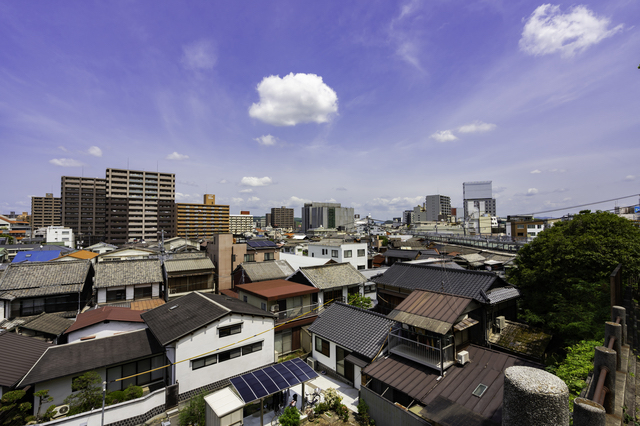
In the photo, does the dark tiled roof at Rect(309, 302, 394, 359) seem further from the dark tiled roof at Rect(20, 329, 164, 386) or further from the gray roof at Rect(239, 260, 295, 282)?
the gray roof at Rect(239, 260, 295, 282)

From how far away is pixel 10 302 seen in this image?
24.9 metres

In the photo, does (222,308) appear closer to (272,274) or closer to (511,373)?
(272,274)

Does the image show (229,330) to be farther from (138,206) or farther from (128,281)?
(138,206)

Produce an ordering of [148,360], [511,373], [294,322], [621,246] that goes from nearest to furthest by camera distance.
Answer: [511,373], [621,246], [148,360], [294,322]

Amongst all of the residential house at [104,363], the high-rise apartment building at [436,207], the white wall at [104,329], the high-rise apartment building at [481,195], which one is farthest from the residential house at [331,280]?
the high-rise apartment building at [481,195]

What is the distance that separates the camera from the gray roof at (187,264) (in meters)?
33.8

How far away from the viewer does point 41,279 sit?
27.4m

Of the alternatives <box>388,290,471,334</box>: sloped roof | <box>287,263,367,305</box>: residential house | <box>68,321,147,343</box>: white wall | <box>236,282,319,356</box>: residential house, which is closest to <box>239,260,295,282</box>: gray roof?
<box>287,263,367,305</box>: residential house

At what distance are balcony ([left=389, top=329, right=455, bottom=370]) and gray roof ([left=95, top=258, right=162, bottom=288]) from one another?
28.5m

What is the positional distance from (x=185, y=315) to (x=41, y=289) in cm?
1885

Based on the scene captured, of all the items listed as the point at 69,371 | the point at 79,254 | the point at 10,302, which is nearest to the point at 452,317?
the point at 69,371

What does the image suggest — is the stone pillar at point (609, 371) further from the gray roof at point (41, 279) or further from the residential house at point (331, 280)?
the gray roof at point (41, 279)

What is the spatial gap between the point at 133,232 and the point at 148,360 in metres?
99.7

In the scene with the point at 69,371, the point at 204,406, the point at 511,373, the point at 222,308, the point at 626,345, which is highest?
the point at 511,373
